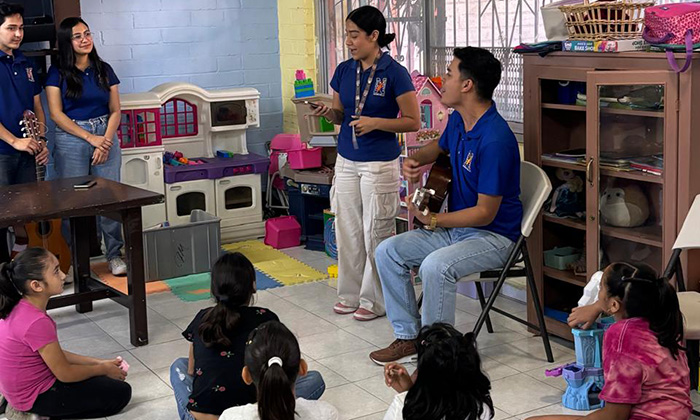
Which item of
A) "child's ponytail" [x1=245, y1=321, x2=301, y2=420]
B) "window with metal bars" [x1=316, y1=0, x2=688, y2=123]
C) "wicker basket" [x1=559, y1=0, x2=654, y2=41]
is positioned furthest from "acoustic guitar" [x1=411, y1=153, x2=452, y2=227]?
"child's ponytail" [x1=245, y1=321, x2=301, y2=420]

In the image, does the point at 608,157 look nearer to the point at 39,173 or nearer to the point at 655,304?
the point at 655,304

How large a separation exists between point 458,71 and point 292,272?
7.22 ft

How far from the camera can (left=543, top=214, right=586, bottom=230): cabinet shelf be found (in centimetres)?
443

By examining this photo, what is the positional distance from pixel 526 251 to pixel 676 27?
1139 mm

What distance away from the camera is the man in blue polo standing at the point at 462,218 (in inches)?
163

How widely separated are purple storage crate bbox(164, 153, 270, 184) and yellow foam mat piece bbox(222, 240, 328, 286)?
1.67 ft

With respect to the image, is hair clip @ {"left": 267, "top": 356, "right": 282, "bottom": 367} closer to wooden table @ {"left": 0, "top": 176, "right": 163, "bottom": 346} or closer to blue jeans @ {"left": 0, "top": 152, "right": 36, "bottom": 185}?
wooden table @ {"left": 0, "top": 176, "right": 163, "bottom": 346}

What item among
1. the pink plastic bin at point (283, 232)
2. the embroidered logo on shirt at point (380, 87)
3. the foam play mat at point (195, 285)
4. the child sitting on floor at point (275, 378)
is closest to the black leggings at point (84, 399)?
the child sitting on floor at point (275, 378)

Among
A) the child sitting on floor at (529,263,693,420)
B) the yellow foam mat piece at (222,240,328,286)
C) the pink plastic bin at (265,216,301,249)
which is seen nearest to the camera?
the child sitting on floor at (529,263,693,420)

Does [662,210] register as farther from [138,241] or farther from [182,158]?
[182,158]

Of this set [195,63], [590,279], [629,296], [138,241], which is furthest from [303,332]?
[195,63]

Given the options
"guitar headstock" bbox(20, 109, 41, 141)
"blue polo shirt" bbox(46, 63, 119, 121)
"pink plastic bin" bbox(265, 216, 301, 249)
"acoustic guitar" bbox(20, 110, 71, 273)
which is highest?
"blue polo shirt" bbox(46, 63, 119, 121)

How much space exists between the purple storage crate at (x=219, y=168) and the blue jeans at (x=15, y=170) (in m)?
1.05

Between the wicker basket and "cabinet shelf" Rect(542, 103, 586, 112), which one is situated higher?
the wicker basket
